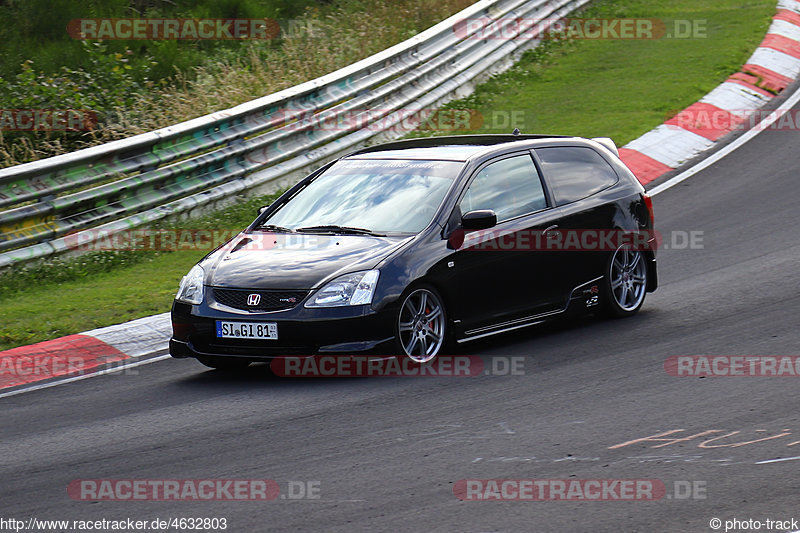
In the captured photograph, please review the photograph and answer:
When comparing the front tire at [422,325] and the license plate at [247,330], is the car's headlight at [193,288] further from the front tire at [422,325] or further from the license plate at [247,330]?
the front tire at [422,325]

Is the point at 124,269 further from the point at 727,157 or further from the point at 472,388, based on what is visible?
the point at 727,157

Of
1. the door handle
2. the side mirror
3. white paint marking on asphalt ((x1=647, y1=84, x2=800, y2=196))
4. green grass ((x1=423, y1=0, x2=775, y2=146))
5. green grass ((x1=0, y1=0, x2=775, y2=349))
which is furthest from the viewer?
green grass ((x1=423, y1=0, x2=775, y2=146))

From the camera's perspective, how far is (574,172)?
380 inches

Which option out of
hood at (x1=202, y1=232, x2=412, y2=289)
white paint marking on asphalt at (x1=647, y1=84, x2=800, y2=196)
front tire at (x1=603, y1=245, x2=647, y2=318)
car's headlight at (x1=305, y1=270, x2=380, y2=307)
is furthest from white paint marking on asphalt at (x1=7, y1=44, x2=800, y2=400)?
front tire at (x1=603, y1=245, x2=647, y2=318)

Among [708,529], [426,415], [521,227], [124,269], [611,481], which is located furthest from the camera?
[124,269]

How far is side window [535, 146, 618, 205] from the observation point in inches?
370

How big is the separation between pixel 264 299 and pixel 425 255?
1.22 m

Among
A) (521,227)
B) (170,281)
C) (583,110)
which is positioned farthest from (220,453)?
(583,110)

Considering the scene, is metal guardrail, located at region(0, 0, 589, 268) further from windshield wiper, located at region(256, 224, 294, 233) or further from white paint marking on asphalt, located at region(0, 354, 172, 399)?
windshield wiper, located at region(256, 224, 294, 233)

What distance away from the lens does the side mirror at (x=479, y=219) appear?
Result: 8.37 meters

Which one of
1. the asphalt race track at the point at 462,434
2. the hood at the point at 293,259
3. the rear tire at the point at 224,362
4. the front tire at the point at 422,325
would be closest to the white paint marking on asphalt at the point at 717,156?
the asphalt race track at the point at 462,434

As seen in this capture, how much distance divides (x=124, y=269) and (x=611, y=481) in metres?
7.31

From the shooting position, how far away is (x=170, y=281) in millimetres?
10992

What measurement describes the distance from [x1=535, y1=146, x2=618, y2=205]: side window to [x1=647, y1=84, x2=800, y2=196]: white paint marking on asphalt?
4260mm
